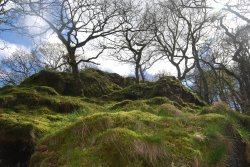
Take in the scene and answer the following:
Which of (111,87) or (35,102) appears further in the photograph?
(111,87)

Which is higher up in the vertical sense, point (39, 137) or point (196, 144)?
point (39, 137)

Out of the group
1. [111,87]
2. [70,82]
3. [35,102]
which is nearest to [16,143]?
[35,102]

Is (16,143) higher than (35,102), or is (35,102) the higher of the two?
(35,102)

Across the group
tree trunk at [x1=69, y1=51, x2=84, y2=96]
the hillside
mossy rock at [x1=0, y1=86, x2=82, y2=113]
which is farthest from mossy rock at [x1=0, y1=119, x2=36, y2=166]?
tree trunk at [x1=69, y1=51, x2=84, y2=96]

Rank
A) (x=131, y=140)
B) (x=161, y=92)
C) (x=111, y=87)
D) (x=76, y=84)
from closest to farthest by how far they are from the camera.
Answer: (x=131, y=140) < (x=161, y=92) < (x=76, y=84) < (x=111, y=87)

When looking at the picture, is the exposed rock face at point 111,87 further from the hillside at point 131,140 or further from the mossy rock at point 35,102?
the hillside at point 131,140

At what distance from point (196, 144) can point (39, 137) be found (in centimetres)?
370

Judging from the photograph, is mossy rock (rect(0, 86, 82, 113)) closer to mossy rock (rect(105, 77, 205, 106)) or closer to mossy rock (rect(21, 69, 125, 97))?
mossy rock (rect(21, 69, 125, 97))

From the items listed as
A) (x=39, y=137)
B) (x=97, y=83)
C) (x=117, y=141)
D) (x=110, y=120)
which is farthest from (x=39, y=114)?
(x=97, y=83)

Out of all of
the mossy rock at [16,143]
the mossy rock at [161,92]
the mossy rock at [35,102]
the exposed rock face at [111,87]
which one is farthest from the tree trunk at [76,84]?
the mossy rock at [16,143]

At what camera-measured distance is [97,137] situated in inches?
239

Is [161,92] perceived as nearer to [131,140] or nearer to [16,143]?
[16,143]

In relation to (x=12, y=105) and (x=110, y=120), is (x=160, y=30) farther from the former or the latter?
(x=110, y=120)

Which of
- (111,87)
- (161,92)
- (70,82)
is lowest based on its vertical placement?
(161,92)
